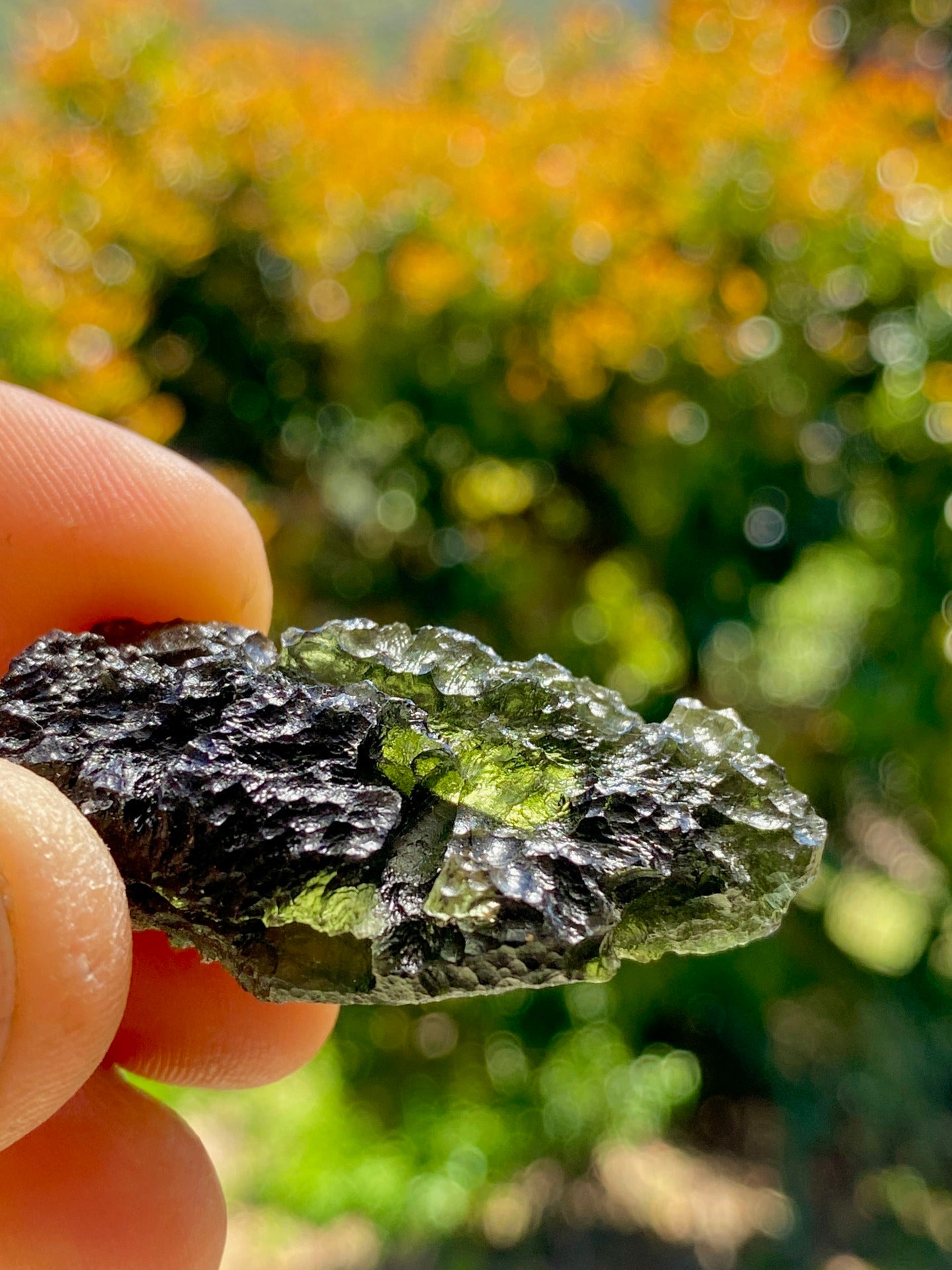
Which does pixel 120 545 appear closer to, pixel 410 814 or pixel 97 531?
pixel 97 531

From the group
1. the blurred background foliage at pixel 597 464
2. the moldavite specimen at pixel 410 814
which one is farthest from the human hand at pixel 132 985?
the blurred background foliage at pixel 597 464

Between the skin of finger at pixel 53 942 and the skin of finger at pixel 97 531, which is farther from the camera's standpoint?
the skin of finger at pixel 97 531

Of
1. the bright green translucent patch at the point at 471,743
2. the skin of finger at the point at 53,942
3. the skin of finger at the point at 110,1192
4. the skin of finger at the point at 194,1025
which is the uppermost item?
the bright green translucent patch at the point at 471,743

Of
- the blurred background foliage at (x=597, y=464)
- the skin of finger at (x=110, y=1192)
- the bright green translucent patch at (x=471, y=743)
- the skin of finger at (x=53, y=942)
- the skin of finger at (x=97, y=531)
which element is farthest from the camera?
the blurred background foliage at (x=597, y=464)

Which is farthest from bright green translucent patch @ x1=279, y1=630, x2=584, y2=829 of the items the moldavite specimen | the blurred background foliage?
the blurred background foliage

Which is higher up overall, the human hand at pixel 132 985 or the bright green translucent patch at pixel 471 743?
the bright green translucent patch at pixel 471 743

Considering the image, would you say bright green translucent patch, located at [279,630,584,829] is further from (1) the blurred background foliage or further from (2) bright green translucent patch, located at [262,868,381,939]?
(1) the blurred background foliage

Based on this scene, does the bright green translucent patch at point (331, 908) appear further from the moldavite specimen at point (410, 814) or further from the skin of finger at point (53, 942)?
the skin of finger at point (53, 942)
